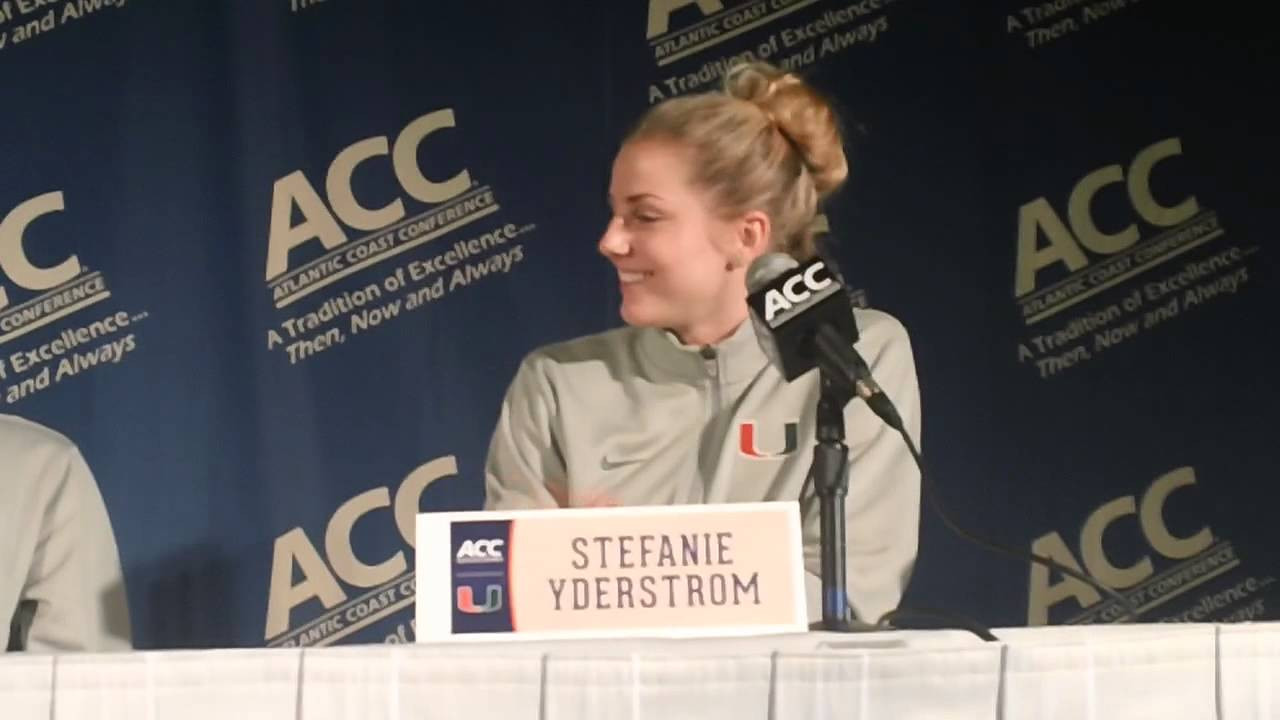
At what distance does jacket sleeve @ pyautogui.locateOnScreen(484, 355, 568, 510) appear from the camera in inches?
76.3

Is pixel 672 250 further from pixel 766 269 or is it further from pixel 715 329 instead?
pixel 766 269

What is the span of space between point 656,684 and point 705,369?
3.95ft

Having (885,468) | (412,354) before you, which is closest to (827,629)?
(885,468)

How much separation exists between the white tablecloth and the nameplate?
185 millimetres

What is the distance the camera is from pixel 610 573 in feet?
3.43

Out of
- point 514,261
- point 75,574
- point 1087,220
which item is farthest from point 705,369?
point 75,574

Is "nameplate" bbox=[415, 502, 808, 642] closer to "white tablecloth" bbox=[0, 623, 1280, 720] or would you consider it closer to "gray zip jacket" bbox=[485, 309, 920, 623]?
"white tablecloth" bbox=[0, 623, 1280, 720]

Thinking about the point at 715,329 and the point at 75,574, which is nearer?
the point at 75,574

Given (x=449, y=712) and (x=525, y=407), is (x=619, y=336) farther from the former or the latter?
(x=449, y=712)

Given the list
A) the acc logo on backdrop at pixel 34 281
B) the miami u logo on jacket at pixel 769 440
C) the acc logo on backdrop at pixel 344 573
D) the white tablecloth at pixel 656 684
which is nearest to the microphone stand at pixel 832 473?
the white tablecloth at pixel 656 684

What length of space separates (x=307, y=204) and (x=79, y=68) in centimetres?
38

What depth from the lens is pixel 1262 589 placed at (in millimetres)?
2225

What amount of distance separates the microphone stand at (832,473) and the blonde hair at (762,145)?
1010mm

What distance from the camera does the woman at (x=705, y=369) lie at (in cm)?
191
